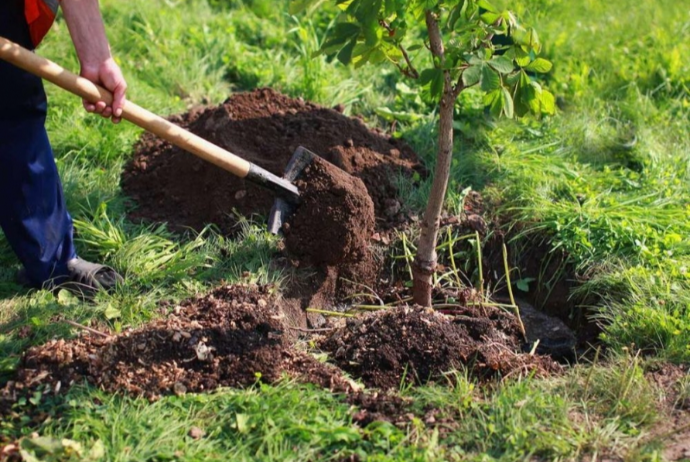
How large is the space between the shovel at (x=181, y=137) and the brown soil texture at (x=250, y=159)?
32 cm

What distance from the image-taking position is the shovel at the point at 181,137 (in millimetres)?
3246

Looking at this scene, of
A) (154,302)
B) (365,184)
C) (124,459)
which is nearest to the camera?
(124,459)

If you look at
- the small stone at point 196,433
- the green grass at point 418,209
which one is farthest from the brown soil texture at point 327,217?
the small stone at point 196,433

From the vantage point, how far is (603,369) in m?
3.35

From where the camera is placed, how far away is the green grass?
2971 millimetres

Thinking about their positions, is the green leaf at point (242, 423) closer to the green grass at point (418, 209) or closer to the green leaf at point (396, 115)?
the green grass at point (418, 209)

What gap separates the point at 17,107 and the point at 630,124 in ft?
12.6

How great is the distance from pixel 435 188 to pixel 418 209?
2.71 ft

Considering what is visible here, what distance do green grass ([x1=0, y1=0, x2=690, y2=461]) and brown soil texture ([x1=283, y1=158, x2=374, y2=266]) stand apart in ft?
0.68

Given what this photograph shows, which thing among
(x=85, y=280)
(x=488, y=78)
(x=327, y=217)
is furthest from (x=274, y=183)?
(x=488, y=78)

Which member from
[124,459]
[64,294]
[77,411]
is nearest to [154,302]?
[64,294]

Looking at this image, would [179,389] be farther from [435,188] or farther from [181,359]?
[435,188]

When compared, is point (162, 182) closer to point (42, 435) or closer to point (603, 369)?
point (42, 435)

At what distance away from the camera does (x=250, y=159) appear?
4398 mm
